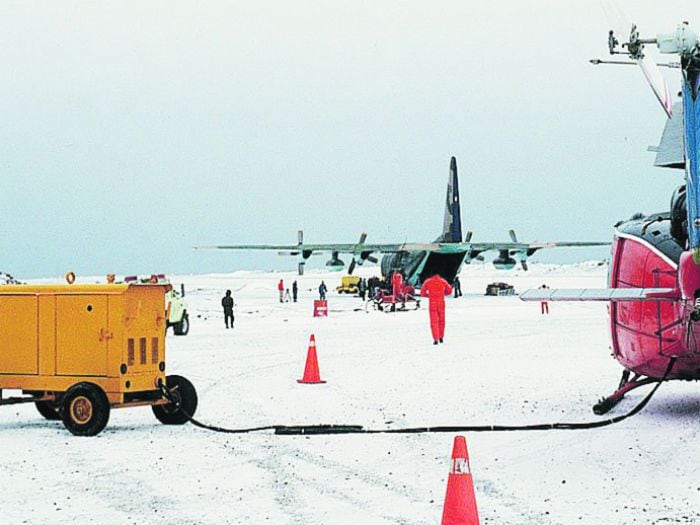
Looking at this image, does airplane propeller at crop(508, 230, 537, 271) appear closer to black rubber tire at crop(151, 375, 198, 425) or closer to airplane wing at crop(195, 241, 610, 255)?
airplane wing at crop(195, 241, 610, 255)

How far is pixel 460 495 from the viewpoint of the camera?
245 inches

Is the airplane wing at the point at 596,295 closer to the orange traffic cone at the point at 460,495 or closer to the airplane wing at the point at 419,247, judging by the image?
the orange traffic cone at the point at 460,495

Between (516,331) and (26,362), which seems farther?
(516,331)

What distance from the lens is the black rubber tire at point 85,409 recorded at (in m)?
11.0

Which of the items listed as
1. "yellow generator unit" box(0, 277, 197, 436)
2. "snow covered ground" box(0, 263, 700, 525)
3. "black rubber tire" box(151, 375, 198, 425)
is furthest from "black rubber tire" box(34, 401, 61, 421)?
"black rubber tire" box(151, 375, 198, 425)

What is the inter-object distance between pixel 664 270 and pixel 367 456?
372 centimetres

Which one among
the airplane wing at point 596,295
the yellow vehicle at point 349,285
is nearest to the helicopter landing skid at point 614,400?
the airplane wing at point 596,295

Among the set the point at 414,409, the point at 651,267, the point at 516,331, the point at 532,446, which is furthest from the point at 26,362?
the point at 516,331

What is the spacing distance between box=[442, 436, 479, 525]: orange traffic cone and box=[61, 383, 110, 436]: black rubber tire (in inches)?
226

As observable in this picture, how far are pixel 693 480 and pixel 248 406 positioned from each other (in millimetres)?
6602

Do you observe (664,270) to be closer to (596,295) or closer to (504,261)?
(596,295)

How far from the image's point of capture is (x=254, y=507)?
7.70 metres

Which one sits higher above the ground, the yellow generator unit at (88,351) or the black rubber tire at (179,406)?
the yellow generator unit at (88,351)

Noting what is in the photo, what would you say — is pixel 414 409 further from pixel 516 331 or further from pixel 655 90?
pixel 516 331
